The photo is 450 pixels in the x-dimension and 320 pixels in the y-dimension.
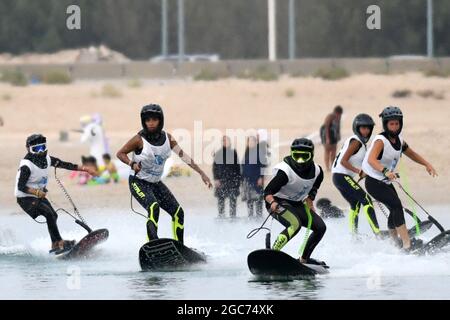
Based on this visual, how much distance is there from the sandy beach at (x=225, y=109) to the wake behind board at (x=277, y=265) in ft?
39.2

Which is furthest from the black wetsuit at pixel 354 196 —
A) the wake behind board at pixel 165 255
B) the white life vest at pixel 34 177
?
the white life vest at pixel 34 177

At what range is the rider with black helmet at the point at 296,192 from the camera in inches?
586

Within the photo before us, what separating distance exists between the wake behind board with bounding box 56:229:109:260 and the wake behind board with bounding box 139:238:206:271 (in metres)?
1.63

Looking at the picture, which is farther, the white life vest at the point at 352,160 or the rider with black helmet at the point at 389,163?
the white life vest at the point at 352,160

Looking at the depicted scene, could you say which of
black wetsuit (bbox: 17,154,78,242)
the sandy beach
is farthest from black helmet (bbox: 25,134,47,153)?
the sandy beach

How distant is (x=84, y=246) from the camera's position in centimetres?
1788

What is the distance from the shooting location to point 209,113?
40.7 m

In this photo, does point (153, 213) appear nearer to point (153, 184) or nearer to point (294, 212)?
point (153, 184)

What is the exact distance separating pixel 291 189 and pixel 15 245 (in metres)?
6.19

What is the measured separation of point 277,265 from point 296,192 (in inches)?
33.7

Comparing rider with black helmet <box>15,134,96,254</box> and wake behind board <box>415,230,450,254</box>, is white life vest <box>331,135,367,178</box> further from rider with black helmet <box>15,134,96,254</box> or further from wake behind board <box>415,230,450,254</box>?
rider with black helmet <box>15,134,96,254</box>

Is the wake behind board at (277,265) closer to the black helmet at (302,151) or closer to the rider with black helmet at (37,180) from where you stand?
the black helmet at (302,151)

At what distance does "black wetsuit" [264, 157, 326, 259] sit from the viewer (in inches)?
587
